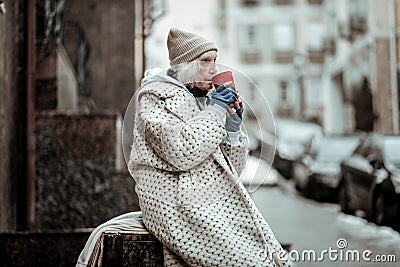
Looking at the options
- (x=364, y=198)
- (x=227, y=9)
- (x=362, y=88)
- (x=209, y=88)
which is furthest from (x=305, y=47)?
(x=209, y=88)

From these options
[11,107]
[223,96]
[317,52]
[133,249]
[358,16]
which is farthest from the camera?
[317,52]

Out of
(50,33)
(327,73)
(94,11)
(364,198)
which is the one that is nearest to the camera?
(50,33)

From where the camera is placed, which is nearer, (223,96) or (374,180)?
(223,96)

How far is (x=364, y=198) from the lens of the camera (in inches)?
457

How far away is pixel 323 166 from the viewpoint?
1653 centimetres

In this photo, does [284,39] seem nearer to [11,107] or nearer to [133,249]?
[11,107]

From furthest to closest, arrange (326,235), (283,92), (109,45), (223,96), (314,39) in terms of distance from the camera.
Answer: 1. (314,39)
2. (283,92)
3. (109,45)
4. (326,235)
5. (223,96)

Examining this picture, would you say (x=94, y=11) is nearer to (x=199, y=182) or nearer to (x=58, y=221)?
(x=58, y=221)

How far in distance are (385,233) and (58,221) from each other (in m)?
3.57

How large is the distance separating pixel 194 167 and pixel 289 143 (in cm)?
2320

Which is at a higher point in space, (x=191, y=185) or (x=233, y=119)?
(x=233, y=119)

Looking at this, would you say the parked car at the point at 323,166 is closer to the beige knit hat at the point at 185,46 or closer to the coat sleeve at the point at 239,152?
the coat sleeve at the point at 239,152

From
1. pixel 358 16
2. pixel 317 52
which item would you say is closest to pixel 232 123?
pixel 358 16

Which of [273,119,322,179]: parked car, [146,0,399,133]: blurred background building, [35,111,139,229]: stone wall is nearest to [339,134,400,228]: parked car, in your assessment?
[35,111,139,229]: stone wall
